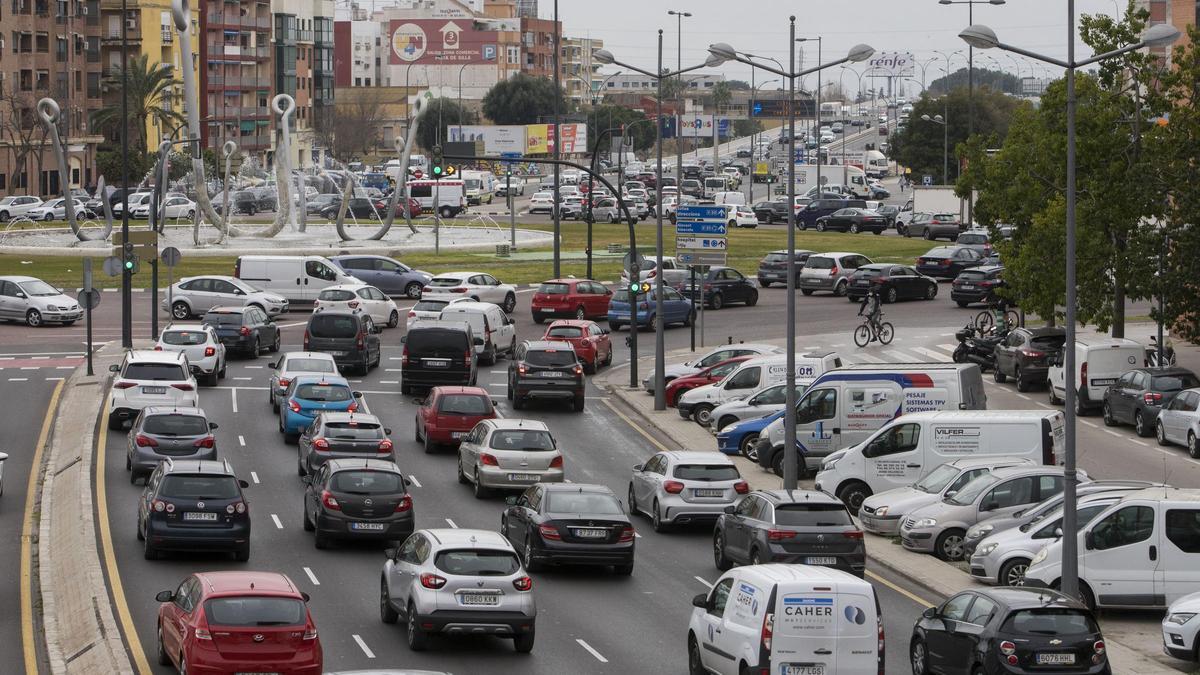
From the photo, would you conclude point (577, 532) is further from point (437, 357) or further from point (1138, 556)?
point (437, 357)

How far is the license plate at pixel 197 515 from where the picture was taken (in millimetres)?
24516

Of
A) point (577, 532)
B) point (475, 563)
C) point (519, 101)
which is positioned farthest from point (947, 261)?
point (519, 101)

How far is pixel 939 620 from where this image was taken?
61.8 feet

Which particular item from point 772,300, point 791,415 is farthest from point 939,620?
point 772,300

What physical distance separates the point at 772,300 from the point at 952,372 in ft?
90.6

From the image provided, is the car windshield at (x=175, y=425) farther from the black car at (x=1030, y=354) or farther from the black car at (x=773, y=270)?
the black car at (x=773, y=270)

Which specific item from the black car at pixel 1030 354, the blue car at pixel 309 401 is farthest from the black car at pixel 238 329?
the black car at pixel 1030 354

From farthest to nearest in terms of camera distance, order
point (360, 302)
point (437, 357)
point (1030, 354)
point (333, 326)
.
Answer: point (360, 302), point (333, 326), point (1030, 354), point (437, 357)

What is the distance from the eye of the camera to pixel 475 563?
20.0 m

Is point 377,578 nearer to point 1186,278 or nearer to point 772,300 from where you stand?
point 1186,278

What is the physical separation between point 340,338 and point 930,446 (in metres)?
18.7

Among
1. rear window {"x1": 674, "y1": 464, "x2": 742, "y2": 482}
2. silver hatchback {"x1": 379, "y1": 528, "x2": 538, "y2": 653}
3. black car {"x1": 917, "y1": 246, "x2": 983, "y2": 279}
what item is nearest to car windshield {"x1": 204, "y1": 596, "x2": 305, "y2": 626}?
silver hatchback {"x1": 379, "y1": 528, "x2": 538, "y2": 653}

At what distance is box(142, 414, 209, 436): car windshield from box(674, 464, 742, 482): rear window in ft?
29.2

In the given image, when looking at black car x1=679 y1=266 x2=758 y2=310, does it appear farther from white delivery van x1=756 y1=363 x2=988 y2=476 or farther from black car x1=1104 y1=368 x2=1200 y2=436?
white delivery van x1=756 y1=363 x2=988 y2=476
